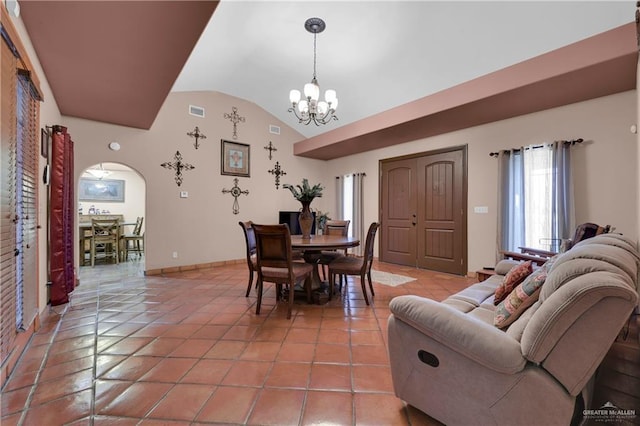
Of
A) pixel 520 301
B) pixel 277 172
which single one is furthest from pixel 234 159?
pixel 520 301

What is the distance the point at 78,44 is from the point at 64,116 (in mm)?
2325

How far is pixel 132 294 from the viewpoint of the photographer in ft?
11.3

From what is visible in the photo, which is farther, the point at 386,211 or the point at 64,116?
the point at 386,211

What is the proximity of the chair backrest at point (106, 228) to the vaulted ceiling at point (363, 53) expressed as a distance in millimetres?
2345

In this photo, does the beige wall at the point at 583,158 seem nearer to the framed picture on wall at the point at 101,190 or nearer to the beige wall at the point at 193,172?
the beige wall at the point at 193,172

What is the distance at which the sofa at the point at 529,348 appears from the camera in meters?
0.95

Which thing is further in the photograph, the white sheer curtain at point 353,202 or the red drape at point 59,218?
the white sheer curtain at point 353,202

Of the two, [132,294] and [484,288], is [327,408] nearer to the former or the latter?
[484,288]

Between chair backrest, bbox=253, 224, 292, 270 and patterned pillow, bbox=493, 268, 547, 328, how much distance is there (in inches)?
67.6

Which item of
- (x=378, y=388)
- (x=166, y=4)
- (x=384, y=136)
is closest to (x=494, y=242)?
(x=384, y=136)

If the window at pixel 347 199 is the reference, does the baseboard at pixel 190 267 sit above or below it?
below

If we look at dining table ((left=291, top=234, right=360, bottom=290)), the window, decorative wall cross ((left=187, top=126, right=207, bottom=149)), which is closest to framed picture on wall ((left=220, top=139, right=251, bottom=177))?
decorative wall cross ((left=187, top=126, right=207, bottom=149))

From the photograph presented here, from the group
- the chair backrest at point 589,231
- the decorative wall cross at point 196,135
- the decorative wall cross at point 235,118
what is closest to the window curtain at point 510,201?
the chair backrest at point 589,231

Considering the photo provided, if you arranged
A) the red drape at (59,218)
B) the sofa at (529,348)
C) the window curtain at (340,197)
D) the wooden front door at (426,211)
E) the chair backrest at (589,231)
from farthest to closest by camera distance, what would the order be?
the window curtain at (340,197) < the wooden front door at (426,211) < the red drape at (59,218) < the chair backrest at (589,231) < the sofa at (529,348)
